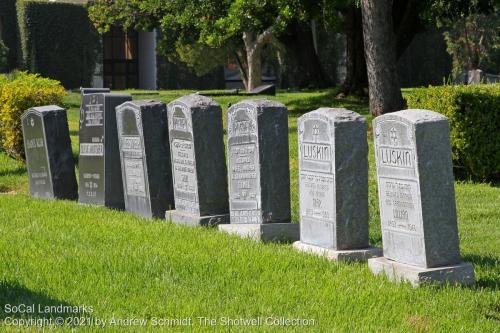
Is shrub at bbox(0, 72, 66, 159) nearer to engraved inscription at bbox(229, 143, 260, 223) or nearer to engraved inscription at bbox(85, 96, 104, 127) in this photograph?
engraved inscription at bbox(85, 96, 104, 127)

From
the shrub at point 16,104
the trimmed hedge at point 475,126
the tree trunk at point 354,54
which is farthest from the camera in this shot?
the tree trunk at point 354,54

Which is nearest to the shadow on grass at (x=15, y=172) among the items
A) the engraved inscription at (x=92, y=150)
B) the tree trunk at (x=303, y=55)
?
the engraved inscription at (x=92, y=150)

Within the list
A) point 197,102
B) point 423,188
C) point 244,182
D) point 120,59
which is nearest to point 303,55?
point 120,59

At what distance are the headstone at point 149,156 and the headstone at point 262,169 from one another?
158 centimetres

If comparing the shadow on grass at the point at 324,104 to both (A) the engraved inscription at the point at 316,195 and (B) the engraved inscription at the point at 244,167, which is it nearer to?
(B) the engraved inscription at the point at 244,167

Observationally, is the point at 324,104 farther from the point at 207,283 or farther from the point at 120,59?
the point at 120,59

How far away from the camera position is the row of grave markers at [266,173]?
311 inches

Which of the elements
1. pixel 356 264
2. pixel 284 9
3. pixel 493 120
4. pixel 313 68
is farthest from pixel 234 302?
pixel 313 68

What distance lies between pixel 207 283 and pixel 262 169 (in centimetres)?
243

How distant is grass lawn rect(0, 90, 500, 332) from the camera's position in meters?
6.94

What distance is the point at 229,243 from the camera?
9.46 m

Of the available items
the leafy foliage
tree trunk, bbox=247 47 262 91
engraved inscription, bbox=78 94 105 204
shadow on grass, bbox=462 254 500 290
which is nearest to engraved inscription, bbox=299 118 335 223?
shadow on grass, bbox=462 254 500 290

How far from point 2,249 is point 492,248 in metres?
4.75

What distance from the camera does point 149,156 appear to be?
38.2 feet
